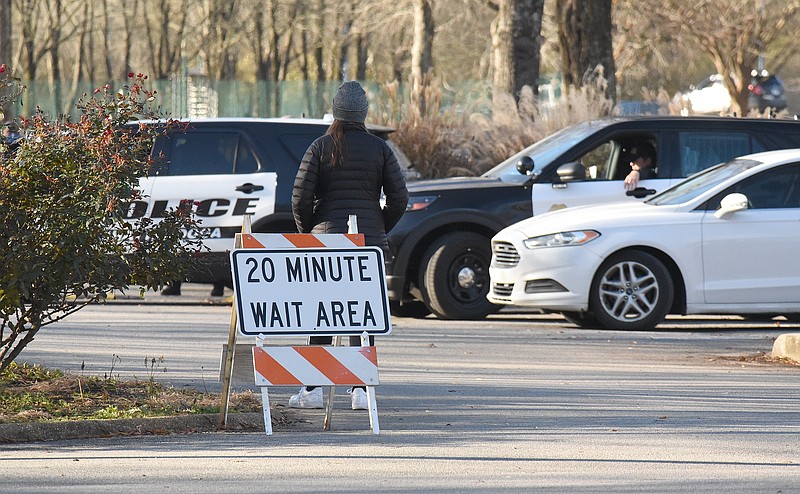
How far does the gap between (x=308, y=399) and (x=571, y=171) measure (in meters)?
5.49

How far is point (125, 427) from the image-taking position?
23.0 ft

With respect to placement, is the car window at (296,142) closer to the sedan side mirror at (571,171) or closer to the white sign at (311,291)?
the sedan side mirror at (571,171)

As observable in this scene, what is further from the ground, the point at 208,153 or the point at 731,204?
the point at 208,153

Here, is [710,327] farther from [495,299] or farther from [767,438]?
[767,438]

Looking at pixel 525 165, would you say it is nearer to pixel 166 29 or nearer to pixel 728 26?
pixel 728 26

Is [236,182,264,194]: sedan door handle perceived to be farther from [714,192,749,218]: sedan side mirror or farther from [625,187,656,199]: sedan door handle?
[714,192,749,218]: sedan side mirror

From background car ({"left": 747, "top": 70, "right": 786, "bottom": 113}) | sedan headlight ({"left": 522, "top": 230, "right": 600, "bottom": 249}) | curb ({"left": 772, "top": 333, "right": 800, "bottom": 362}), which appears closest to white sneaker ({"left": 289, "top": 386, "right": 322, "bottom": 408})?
curb ({"left": 772, "top": 333, "right": 800, "bottom": 362})

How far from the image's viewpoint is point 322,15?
5088 cm

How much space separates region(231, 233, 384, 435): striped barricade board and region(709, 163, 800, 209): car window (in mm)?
5673

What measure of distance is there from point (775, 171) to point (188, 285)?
8.30 metres

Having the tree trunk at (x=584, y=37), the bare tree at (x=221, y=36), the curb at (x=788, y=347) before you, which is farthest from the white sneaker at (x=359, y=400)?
the bare tree at (x=221, y=36)

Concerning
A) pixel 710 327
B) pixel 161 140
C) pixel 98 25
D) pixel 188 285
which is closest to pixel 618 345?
pixel 710 327

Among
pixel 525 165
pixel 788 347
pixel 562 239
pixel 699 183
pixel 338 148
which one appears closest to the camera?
pixel 338 148

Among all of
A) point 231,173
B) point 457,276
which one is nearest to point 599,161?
point 457,276
